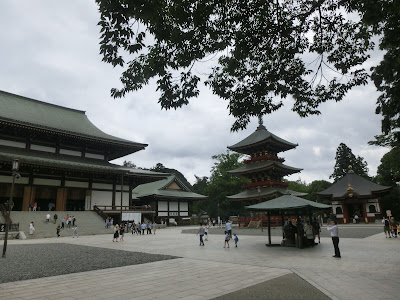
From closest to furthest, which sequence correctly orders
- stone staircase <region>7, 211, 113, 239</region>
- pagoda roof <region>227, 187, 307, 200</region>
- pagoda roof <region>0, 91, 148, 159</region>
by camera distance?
stone staircase <region>7, 211, 113, 239</region>, pagoda roof <region>0, 91, 148, 159</region>, pagoda roof <region>227, 187, 307, 200</region>

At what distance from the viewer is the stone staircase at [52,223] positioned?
72.4 ft

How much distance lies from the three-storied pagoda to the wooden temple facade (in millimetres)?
12565

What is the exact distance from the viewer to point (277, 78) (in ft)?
27.6

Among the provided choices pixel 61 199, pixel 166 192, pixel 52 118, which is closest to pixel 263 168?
pixel 166 192

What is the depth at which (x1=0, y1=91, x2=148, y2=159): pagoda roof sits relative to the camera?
92.5 feet

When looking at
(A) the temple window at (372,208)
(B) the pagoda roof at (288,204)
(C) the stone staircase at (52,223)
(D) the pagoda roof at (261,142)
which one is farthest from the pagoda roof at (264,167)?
(B) the pagoda roof at (288,204)

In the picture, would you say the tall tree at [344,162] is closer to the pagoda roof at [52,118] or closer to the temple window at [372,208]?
the temple window at [372,208]

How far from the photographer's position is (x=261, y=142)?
38500 mm

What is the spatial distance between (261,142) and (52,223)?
27491 millimetres

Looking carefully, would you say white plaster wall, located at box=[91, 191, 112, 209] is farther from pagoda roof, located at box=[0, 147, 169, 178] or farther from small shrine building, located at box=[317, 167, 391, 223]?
small shrine building, located at box=[317, 167, 391, 223]

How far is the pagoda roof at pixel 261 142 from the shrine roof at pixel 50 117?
15397 mm

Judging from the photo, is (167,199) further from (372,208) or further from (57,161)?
(372,208)

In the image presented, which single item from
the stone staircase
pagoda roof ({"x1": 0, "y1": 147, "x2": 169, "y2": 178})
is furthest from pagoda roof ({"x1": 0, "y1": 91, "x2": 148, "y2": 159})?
the stone staircase

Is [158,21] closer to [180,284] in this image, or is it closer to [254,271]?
[180,284]
